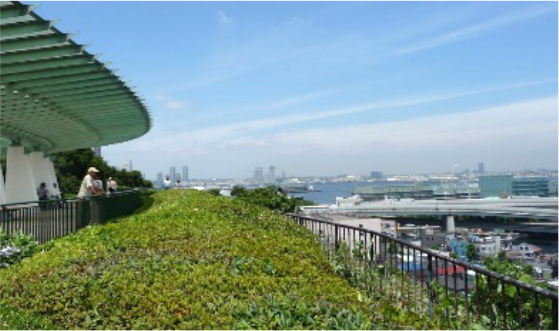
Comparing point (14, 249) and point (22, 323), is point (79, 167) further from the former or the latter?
point (22, 323)

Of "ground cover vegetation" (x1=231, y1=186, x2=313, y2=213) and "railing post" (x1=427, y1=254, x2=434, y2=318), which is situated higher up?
"ground cover vegetation" (x1=231, y1=186, x2=313, y2=213)

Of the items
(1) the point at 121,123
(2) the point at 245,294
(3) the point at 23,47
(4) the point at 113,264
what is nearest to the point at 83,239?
(4) the point at 113,264

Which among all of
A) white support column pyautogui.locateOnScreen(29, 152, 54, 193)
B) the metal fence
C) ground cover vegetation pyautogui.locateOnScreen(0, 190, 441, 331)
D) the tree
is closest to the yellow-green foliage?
ground cover vegetation pyautogui.locateOnScreen(0, 190, 441, 331)

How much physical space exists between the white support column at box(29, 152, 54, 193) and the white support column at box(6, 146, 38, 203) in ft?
16.9

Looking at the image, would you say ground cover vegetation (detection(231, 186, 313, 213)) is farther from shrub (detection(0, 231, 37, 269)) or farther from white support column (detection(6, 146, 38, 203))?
white support column (detection(6, 146, 38, 203))

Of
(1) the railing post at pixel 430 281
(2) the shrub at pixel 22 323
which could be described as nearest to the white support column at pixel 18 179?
(2) the shrub at pixel 22 323

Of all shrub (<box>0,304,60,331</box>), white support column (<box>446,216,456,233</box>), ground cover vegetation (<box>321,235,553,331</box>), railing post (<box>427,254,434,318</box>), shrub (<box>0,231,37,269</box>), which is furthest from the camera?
white support column (<box>446,216,456,233</box>)

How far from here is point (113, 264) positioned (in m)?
5.28

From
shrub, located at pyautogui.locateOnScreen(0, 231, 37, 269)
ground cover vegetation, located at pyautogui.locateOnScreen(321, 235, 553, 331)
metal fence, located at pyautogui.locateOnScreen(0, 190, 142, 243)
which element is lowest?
ground cover vegetation, located at pyautogui.locateOnScreen(321, 235, 553, 331)

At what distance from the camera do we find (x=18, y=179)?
30438mm

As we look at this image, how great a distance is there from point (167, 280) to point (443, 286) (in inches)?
106

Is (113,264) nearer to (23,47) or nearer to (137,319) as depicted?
(137,319)

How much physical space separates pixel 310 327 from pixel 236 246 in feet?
8.89

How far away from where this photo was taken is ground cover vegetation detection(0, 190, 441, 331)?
143 inches
